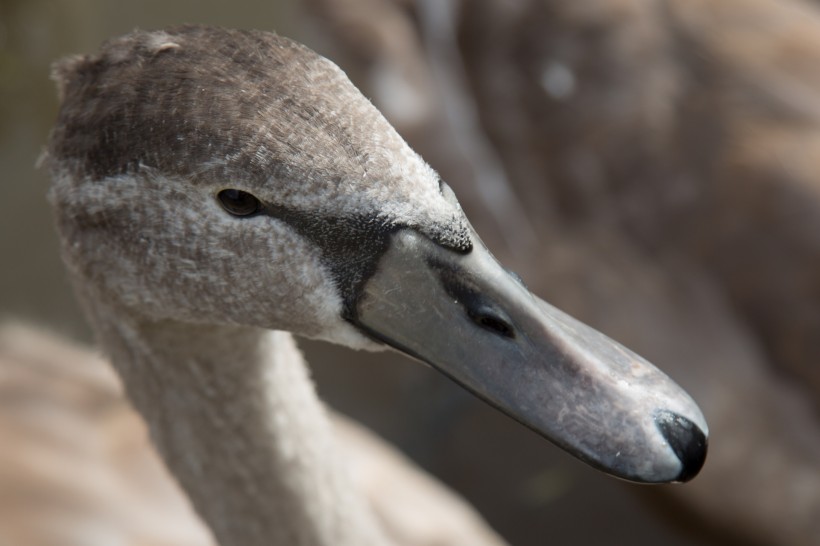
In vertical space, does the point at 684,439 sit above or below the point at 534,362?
below

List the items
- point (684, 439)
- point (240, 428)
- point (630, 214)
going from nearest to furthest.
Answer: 1. point (684, 439)
2. point (240, 428)
3. point (630, 214)

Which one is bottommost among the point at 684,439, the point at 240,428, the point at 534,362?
the point at 684,439

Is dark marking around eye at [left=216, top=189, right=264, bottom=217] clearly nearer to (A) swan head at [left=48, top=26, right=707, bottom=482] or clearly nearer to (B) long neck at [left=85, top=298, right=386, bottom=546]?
(A) swan head at [left=48, top=26, right=707, bottom=482]

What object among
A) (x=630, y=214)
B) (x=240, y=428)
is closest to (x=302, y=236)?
(x=240, y=428)

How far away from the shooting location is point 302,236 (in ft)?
4.70

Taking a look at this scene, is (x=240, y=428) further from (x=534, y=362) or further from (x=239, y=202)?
(x=534, y=362)

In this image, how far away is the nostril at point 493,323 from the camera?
1.40 metres

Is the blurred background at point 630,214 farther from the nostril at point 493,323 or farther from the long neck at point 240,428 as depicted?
the nostril at point 493,323

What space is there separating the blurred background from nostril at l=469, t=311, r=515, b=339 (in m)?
1.47

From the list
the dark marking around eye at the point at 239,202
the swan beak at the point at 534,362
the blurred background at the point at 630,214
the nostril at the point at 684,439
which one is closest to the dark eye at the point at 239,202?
the dark marking around eye at the point at 239,202

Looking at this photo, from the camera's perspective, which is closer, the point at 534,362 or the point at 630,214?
the point at 534,362

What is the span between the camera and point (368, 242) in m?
1.41

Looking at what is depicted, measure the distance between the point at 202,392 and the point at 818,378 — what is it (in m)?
1.95

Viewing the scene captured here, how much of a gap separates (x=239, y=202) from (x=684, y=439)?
66 centimetres
